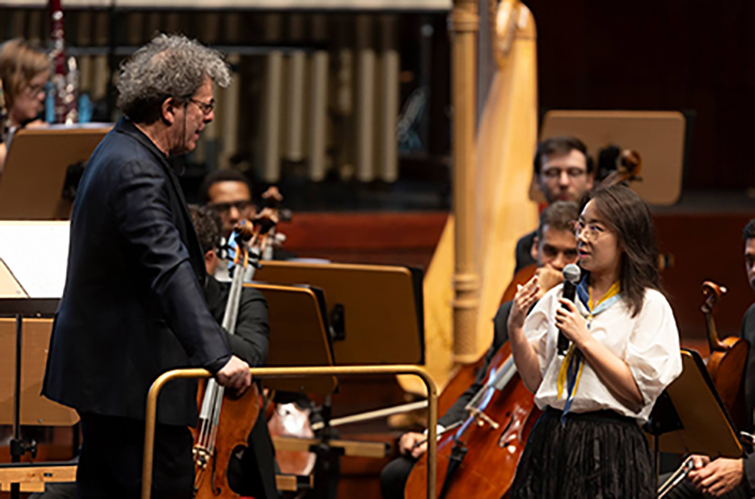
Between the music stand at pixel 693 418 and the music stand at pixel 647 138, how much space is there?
173 cm

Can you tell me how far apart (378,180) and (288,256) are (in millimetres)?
2365

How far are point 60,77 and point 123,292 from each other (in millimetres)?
2371

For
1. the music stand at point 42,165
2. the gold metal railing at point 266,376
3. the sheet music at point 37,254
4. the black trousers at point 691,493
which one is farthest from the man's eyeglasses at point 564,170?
the sheet music at point 37,254

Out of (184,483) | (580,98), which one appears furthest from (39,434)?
(580,98)

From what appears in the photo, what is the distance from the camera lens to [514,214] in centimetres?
507

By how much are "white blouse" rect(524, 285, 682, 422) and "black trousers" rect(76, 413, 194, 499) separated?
2.72 ft

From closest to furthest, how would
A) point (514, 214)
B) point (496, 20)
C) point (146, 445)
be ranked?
point (146, 445), point (496, 20), point (514, 214)

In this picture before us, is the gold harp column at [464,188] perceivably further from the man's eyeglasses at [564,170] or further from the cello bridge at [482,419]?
the cello bridge at [482,419]

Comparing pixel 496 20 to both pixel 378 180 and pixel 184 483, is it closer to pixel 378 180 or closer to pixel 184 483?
pixel 378 180

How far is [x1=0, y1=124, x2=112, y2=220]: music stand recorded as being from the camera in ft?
11.8

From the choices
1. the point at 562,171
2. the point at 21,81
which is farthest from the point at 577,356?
the point at 21,81

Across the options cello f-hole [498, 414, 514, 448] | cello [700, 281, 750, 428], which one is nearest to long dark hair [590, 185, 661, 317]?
cello [700, 281, 750, 428]

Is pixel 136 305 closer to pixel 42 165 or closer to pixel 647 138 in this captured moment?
pixel 42 165

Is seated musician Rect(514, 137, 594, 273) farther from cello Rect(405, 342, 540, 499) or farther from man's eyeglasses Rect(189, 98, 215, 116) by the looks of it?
man's eyeglasses Rect(189, 98, 215, 116)
